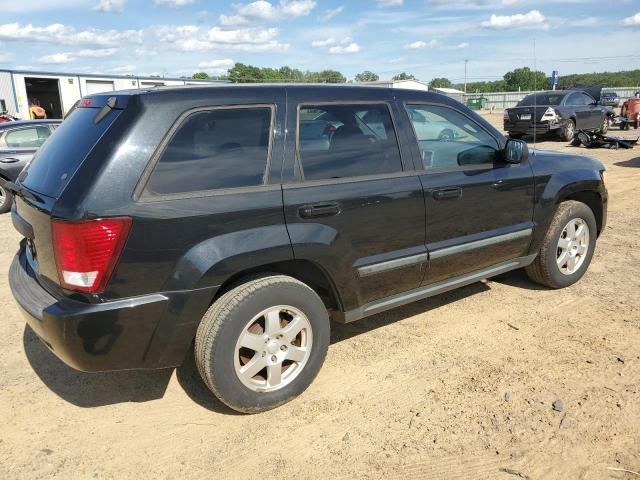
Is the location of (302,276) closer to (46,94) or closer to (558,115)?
(558,115)

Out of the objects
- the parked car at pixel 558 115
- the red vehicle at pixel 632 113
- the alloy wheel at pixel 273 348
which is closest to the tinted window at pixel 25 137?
the alloy wheel at pixel 273 348

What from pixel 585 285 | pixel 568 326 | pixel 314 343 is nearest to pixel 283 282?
pixel 314 343

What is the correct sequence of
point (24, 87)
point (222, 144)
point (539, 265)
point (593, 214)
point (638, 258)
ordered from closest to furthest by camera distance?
A: point (222, 144)
point (539, 265)
point (593, 214)
point (638, 258)
point (24, 87)

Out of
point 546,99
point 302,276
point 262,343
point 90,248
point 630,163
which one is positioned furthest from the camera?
point 546,99

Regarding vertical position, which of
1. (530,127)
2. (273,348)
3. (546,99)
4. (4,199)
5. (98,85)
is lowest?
(273,348)

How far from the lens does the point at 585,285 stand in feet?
15.8

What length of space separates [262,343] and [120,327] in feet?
2.55

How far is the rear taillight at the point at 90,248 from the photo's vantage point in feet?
7.95

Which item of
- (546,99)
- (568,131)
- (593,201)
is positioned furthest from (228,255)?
(546,99)

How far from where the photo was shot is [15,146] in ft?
28.7

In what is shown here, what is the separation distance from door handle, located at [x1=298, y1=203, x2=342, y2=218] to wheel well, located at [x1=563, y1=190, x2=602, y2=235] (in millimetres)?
2840

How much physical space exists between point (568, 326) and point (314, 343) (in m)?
2.14

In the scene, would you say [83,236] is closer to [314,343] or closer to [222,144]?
[222,144]

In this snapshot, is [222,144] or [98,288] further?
[222,144]
